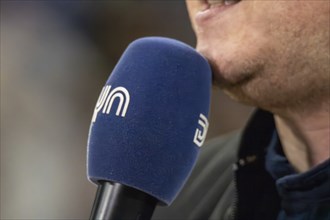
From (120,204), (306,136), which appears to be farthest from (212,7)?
(120,204)

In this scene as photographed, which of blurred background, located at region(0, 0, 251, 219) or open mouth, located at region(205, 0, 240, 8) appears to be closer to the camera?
open mouth, located at region(205, 0, 240, 8)

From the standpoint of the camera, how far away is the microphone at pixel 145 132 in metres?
0.60

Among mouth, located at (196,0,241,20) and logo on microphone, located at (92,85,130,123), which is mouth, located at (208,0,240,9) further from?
logo on microphone, located at (92,85,130,123)

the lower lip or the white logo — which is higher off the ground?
the lower lip

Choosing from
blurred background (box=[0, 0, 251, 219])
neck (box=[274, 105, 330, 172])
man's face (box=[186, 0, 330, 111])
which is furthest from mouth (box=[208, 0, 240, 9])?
blurred background (box=[0, 0, 251, 219])

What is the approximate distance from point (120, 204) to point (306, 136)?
0.39m

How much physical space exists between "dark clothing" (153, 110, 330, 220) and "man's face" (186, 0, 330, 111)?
11 centimetres

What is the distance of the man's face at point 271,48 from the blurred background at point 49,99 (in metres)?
0.94

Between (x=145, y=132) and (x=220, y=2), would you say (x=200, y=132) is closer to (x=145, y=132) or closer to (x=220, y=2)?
(x=145, y=132)

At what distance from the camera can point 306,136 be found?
0.90 metres

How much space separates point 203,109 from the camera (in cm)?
68

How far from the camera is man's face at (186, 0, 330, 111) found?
0.79 m

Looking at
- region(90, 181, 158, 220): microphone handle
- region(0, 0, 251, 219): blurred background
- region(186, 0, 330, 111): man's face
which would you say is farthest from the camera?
region(0, 0, 251, 219): blurred background

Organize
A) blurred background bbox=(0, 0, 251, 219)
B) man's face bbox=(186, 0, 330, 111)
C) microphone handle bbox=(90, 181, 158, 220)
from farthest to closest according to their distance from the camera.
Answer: blurred background bbox=(0, 0, 251, 219) → man's face bbox=(186, 0, 330, 111) → microphone handle bbox=(90, 181, 158, 220)
